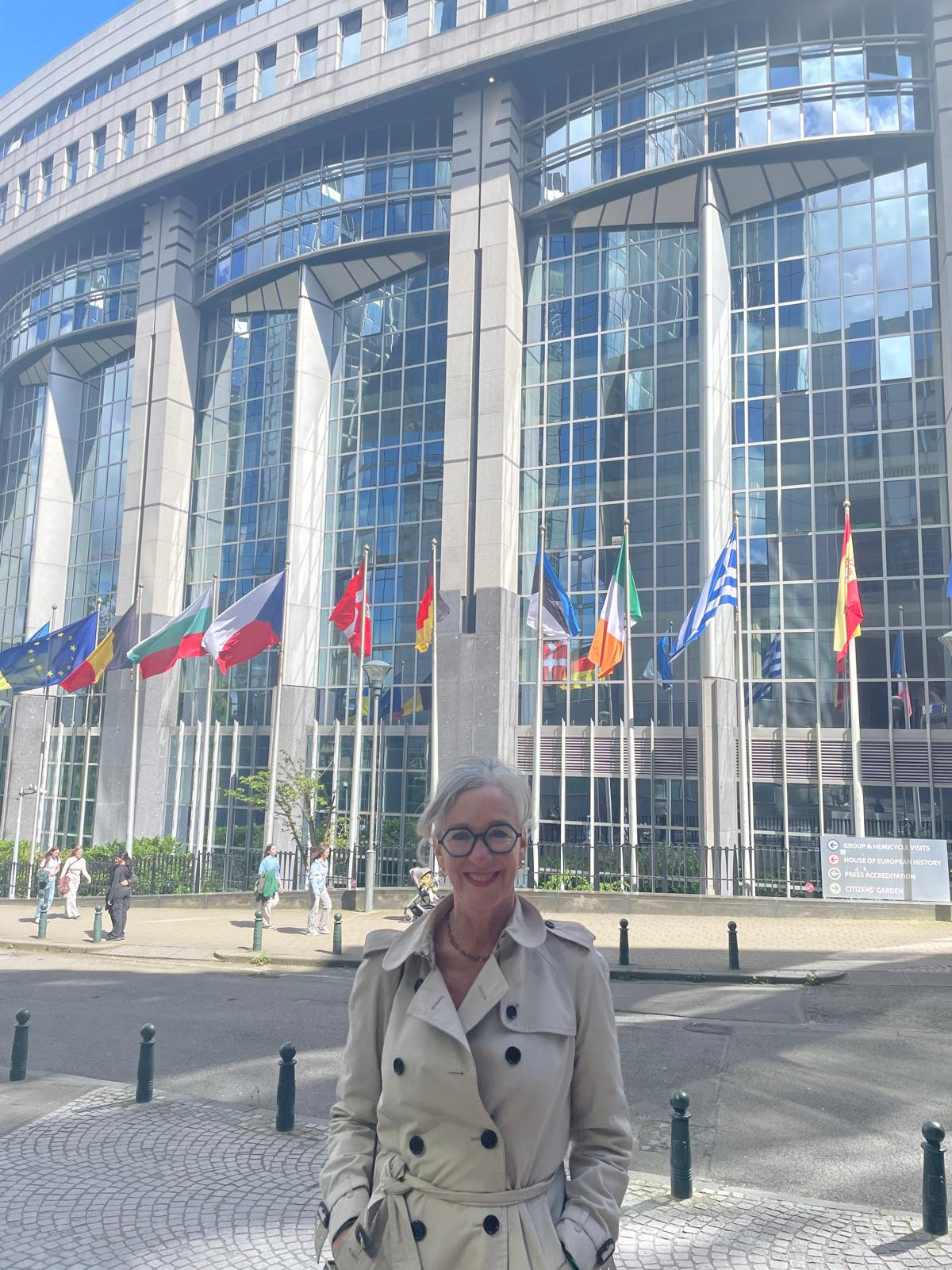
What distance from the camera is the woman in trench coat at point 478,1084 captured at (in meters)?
2.47

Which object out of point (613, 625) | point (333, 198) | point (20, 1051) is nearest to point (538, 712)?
point (613, 625)

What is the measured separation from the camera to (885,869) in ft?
66.2

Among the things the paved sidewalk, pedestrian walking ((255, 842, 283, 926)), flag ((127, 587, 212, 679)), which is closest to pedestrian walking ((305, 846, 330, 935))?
the paved sidewalk

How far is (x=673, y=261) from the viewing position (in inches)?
1318

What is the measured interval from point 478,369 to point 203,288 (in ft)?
A: 50.9

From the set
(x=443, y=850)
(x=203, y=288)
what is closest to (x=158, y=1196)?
(x=443, y=850)

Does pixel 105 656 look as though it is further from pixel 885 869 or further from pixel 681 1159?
pixel 681 1159

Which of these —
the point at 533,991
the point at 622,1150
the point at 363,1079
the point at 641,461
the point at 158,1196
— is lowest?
the point at 158,1196

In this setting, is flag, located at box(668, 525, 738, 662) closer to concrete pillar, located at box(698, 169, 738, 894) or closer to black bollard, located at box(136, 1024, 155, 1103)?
concrete pillar, located at box(698, 169, 738, 894)

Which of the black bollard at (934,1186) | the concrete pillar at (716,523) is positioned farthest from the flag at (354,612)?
the black bollard at (934,1186)

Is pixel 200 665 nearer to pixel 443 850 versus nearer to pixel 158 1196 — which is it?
pixel 158 1196

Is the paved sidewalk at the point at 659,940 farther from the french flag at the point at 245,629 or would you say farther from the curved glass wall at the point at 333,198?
the curved glass wall at the point at 333,198

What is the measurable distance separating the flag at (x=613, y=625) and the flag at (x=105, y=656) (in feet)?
41.4

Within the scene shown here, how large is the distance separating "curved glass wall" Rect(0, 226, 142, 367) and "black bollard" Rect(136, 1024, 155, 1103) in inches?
1619
